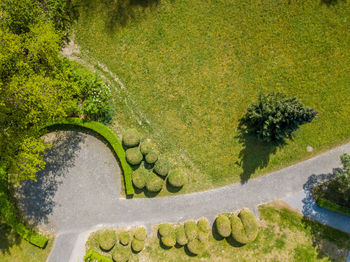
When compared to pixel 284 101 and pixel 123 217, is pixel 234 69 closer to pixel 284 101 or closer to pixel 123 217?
pixel 284 101

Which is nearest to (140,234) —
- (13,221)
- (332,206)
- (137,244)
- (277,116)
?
(137,244)

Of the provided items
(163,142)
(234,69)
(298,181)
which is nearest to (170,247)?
(163,142)

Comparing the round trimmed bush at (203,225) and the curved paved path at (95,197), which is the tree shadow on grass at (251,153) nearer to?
the curved paved path at (95,197)

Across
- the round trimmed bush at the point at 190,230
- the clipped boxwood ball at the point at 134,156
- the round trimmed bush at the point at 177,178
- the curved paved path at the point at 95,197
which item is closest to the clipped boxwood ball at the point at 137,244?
the curved paved path at the point at 95,197

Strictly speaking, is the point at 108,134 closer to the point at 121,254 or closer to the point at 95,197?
the point at 95,197

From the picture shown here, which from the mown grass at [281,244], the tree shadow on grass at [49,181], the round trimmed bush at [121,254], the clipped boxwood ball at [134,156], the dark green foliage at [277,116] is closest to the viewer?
the dark green foliage at [277,116]
